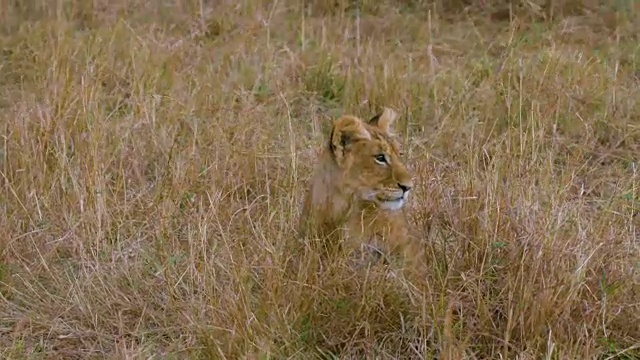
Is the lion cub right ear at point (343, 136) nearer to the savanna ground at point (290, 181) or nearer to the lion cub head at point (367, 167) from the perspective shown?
the lion cub head at point (367, 167)

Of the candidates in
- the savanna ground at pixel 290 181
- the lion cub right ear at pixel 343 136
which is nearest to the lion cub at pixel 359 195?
the lion cub right ear at pixel 343 136

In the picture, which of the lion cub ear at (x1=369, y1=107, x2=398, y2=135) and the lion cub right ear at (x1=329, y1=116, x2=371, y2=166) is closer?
the lion cub right ear at (x1=329, y1=116, x2=371, y2=166)

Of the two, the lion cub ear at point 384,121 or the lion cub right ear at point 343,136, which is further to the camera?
the lion cub ear at point 384,121

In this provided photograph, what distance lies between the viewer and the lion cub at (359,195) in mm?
3137

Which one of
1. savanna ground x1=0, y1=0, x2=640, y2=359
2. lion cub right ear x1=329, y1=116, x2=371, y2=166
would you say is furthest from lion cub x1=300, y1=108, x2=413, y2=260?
savanna ground x1=0, y1=0, x2=640, y2=359

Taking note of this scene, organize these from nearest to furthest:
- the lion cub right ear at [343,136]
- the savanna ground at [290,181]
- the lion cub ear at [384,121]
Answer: the savanna ground at [290,181]
the lion cub right ear at [343,136]
the lion cub ear at [384,121]

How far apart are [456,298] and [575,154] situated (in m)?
1.77

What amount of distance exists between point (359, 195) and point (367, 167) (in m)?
0.09

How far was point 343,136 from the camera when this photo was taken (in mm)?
3137

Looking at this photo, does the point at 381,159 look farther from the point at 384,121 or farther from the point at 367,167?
the point at 384,121

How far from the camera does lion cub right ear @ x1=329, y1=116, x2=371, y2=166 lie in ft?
10.2

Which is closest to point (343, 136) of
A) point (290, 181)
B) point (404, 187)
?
point (404, 187)

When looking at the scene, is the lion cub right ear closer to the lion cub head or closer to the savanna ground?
the lion cub head

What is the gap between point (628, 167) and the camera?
4.51 metres
